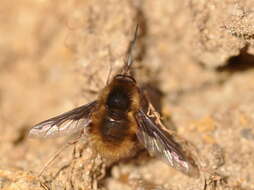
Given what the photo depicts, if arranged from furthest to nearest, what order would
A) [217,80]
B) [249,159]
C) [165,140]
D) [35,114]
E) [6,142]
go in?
[35,114], [217,80], [6,142], [249,159], [165,140]

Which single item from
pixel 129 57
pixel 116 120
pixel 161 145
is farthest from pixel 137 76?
pixel 161 145

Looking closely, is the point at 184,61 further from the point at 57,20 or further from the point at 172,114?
the point at 57,20

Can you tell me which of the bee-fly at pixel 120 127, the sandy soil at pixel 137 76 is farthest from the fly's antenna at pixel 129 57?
the bee-fly at pixel 120 127

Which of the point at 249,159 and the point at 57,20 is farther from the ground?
the point at 57,20

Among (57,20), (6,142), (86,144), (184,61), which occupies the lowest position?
(86,144)

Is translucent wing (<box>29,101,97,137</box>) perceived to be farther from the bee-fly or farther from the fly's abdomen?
the fly's abdomen

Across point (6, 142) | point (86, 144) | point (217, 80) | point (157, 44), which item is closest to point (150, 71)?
point (157, 44)

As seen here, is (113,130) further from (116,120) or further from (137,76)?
(137,76)
